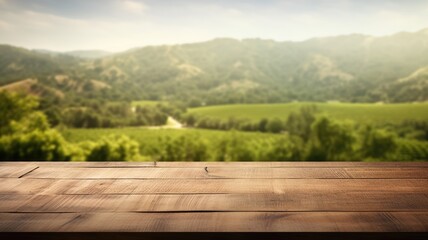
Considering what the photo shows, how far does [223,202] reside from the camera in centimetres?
84

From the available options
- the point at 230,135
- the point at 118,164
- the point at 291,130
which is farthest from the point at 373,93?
the point at 118,164

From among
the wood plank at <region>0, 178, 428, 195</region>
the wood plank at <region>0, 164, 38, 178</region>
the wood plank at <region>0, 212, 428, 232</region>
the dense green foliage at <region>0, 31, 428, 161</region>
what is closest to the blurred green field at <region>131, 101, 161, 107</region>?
the dense green foliage at <region>0, 31, 428, 161</region>

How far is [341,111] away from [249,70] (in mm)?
22351

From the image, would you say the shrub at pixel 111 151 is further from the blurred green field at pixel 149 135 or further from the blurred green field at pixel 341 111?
the blurred green field at pixel 341 111

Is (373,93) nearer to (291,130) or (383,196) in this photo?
(291,130)

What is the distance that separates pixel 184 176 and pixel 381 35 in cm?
6485

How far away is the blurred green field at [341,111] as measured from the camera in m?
32.0

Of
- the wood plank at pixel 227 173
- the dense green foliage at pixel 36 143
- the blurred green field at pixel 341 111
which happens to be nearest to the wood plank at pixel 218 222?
the wood plank at pixel 227 173

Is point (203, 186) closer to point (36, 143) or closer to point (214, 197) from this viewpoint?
point (214, 197)

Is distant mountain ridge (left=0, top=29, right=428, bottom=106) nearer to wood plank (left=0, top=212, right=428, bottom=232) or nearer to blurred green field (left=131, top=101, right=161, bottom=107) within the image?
blurred green field (left=131, top=101, right=161, bottom=107)

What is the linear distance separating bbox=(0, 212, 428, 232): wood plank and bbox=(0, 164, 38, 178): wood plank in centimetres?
39

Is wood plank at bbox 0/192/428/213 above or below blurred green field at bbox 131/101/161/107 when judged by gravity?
above

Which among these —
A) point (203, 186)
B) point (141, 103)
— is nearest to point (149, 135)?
point (141, 103)

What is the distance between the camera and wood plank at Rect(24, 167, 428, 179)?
107cm
